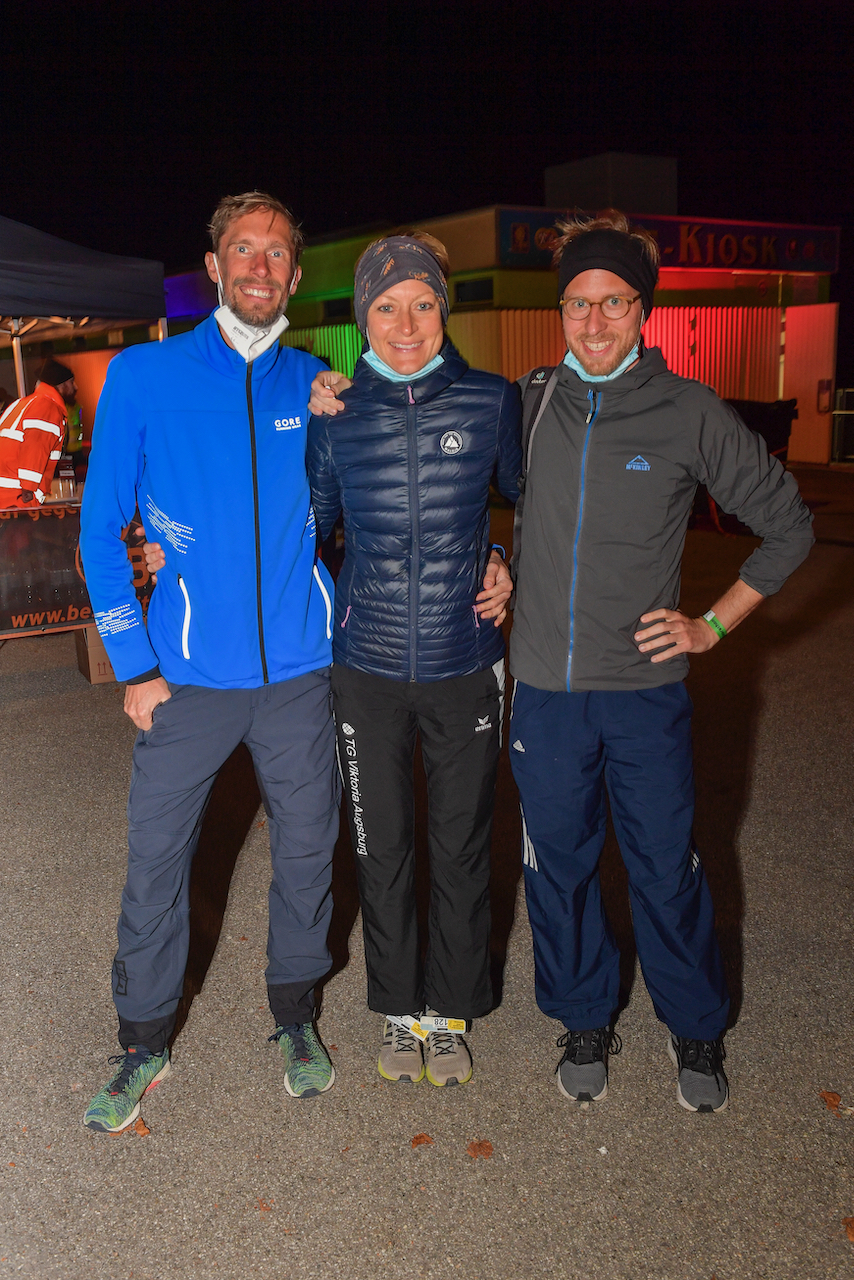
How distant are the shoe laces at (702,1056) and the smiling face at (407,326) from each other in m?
2.03

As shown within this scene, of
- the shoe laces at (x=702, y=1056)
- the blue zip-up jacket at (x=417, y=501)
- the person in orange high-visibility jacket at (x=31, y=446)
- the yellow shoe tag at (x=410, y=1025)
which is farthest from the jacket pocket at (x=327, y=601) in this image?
the person in orange high-visibility jacket at (x=31, y=446)

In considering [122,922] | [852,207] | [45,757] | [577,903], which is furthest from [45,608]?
[852,207]

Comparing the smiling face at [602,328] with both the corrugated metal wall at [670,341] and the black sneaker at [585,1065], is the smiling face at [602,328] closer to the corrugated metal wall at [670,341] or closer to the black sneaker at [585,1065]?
the black sneaker at [585,1065]

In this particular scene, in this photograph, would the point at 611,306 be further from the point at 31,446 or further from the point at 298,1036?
the point at 31,446

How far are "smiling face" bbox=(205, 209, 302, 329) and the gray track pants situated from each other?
101 cm

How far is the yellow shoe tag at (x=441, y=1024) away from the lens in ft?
9.89

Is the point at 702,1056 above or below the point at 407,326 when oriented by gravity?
below

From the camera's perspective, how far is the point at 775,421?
554 inches

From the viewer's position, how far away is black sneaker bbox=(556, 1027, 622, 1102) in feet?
9.32

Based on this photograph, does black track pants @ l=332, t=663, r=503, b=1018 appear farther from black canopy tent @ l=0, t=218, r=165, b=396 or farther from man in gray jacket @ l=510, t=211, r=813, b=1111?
black canopy tent @ l=0, t=218, r=165, b=396

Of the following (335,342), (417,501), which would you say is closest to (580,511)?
(417,501)

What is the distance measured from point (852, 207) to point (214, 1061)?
5302 cm

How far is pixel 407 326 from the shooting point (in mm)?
2551

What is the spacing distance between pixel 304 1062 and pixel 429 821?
0.80 meters
